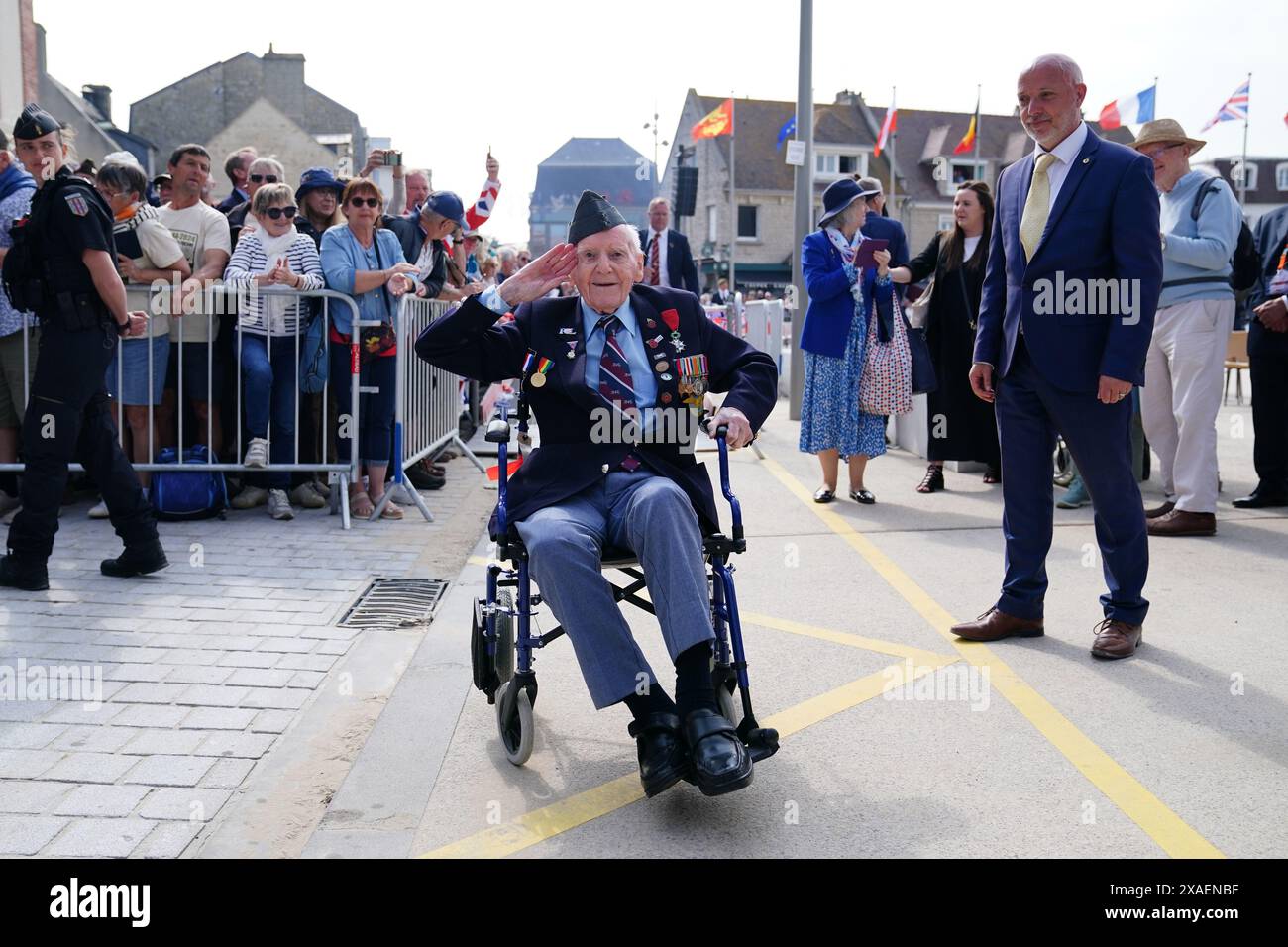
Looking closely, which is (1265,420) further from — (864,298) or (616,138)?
(616,138)

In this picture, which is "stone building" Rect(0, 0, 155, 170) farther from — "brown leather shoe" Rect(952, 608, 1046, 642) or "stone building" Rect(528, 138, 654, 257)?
"stone building" Rect(528, 138, 654, 257)

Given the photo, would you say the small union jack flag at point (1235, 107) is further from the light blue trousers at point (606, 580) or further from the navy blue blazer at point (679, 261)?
the light blue trousers at point (606, 580)

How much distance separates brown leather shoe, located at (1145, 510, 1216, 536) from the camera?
6969 mm

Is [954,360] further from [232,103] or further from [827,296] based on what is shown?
[232,103]

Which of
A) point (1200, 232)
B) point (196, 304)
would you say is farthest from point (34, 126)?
point (1200, 232)

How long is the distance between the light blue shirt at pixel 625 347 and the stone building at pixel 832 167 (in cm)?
5469

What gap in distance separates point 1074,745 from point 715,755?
132cm

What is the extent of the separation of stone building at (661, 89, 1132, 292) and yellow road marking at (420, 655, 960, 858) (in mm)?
54832

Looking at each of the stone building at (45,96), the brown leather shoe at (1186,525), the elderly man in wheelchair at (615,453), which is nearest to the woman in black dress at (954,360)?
the brown leather shoe at (1186,525)

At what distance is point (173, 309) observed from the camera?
7383mm

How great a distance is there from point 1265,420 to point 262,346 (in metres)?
6.40

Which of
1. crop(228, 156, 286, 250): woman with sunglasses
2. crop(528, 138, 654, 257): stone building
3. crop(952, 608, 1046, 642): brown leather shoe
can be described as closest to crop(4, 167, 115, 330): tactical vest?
crop(228, 156, 286, 250): woman with sunglasses

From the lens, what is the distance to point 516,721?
3.68 metres
